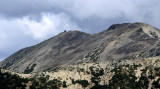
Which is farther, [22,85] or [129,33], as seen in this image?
[129,33]

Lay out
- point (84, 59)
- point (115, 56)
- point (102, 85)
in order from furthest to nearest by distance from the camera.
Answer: point (84, 59) → point (115, 56) → point (102, 85)

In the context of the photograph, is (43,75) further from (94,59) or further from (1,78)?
(94,59)

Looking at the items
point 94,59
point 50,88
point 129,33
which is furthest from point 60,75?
point 129,33

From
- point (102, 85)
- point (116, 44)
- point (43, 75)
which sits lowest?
point (102, 85)

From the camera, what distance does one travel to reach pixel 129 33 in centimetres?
19812

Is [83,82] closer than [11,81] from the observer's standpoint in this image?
No

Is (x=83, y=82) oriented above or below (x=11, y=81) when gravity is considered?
below

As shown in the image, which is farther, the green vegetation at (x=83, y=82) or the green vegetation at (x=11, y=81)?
the green vegetation at (x=83, y=82)

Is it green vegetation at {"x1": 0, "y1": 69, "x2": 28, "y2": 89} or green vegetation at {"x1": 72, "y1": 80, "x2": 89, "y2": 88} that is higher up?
green vegetation at {"x1": 0, "y1": 69, "x2": 28, "y2": 89}

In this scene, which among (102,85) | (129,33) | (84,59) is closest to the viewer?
(102,85)

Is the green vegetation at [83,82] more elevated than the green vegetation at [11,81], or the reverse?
the green vegetation at [11,81]

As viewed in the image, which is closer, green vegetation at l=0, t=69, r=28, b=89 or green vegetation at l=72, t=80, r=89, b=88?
green vegetation at l=0, t=69, r=28, b=89

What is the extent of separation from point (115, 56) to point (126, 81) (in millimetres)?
63576

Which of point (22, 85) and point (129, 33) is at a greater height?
point (129, 33)
